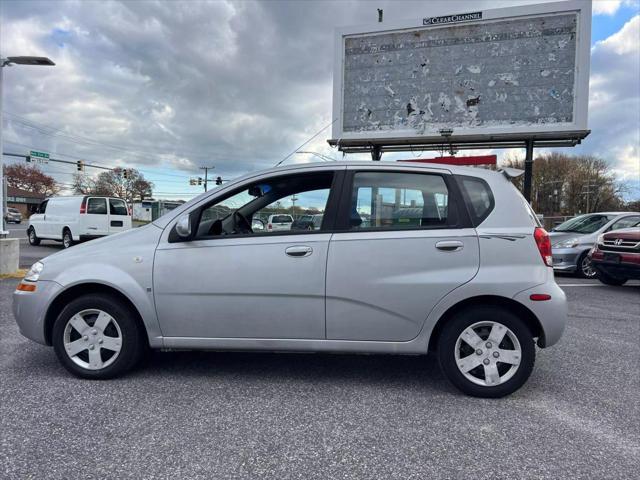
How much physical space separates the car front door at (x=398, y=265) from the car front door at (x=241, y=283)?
0.49 feet

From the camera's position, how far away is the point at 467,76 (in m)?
15.1

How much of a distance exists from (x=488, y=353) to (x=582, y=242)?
816cm

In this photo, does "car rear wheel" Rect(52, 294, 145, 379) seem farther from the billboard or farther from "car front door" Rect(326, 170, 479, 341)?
the billboard

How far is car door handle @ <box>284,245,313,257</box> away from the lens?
125 inches

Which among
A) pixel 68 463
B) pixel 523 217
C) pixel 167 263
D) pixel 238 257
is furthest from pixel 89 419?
pixel 523 217

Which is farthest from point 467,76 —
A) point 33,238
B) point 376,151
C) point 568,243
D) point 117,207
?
point 33,238

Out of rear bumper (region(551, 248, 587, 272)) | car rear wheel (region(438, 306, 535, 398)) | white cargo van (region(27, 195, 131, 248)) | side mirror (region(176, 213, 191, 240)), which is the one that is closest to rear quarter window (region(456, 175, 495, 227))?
car rear wheel (region(438, 306, 535, 398))

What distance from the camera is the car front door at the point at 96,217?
15.0 m

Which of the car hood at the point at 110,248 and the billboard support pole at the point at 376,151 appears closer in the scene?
the car hood at the point at 110,248

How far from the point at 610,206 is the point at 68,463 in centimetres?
6357

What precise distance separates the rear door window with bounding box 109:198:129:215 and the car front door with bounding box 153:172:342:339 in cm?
1377

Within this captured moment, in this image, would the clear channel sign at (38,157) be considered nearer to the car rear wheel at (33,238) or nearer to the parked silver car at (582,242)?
the car rear wheel at (33,238)

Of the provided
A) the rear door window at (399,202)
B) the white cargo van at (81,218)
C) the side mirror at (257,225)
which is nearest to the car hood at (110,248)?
the side mirror at (257,225)

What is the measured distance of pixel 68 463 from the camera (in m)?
2.28
